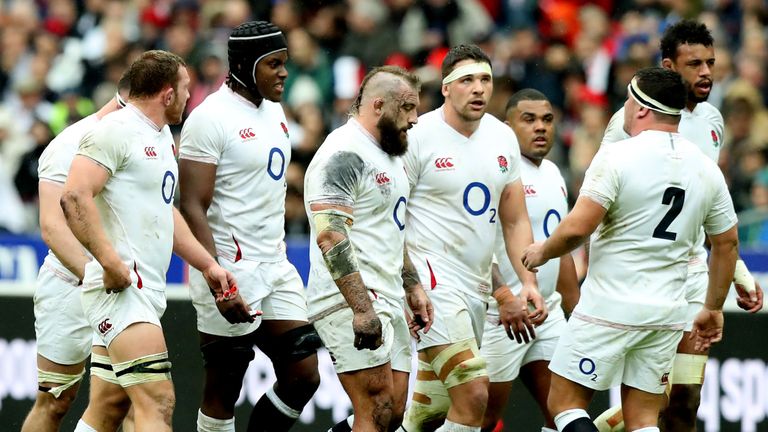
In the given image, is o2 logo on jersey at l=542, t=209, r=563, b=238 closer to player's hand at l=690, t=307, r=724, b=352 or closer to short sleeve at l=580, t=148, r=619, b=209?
player's hand at l=690, t=307, r=724, b=352

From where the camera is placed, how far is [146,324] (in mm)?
7828

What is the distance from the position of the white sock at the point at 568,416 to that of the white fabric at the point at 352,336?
3.46ft

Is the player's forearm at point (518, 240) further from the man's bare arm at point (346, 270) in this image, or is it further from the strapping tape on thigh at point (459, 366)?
the man's bare arm at point (346, 270)

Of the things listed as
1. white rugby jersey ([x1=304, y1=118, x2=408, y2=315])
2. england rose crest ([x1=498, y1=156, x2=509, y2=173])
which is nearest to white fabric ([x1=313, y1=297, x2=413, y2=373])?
white rugby jersey ([x1=304, y1=118, x2=408, y2=315])

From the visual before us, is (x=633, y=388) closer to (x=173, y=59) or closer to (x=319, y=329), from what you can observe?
(x=319, y=329)

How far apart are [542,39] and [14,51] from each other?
7.34 metres

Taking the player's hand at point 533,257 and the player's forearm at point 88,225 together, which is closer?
the player's forearm at point 88,225

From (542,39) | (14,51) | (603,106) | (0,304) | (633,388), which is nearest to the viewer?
(633,388)

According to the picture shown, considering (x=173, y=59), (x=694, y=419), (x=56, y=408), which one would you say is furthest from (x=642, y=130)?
(x=56, y=408)

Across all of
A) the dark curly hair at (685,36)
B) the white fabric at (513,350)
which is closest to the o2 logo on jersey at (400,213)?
the white fabric at (513,350)

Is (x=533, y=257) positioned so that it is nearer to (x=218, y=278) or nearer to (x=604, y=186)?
(x=604, y=186)

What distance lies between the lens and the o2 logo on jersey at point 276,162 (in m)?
8.98

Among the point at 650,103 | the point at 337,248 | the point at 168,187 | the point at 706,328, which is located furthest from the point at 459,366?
the point at 168,187

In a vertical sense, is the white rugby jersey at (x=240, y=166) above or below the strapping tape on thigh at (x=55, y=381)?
above
